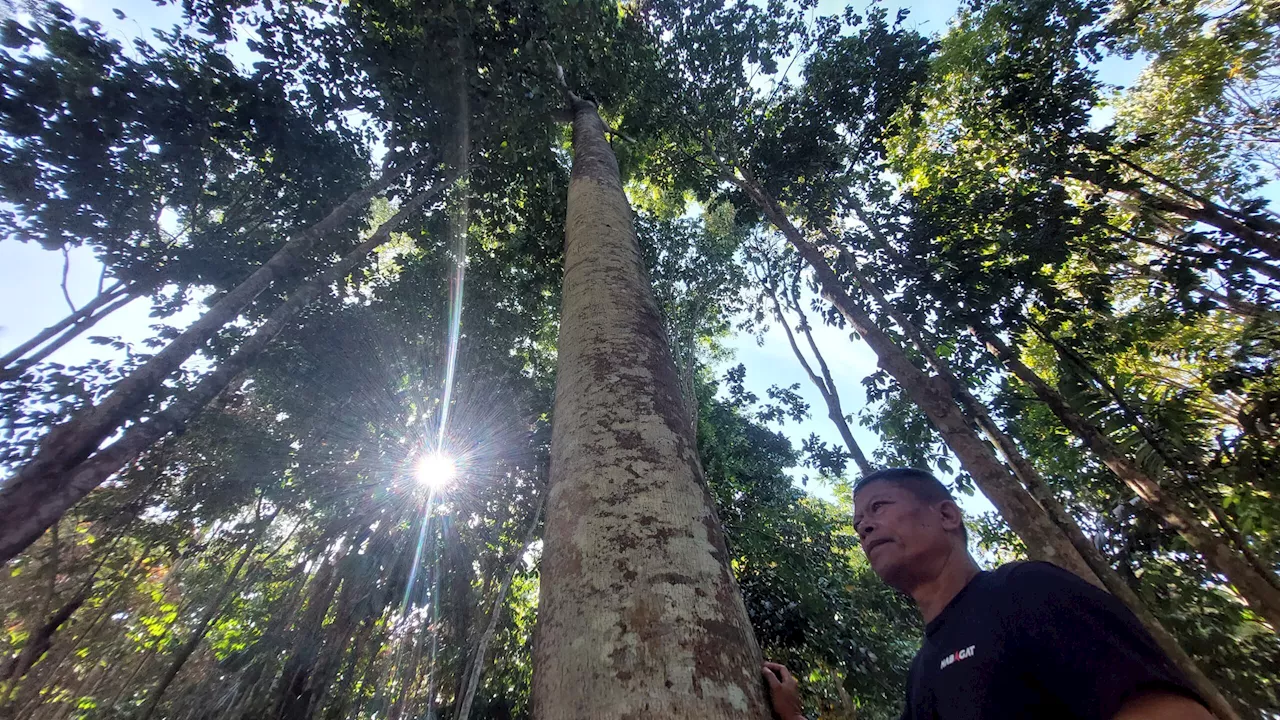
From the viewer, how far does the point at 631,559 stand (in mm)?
968

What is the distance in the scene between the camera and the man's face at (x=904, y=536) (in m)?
1.53

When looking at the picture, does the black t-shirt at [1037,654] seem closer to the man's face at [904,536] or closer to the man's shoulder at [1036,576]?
the man's shoulder at [1036,576]

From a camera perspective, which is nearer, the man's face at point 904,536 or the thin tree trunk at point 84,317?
the man's face at point 904,536

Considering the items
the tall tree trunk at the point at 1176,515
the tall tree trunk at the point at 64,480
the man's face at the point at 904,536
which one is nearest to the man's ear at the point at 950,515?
the man's face at the point at 904,536

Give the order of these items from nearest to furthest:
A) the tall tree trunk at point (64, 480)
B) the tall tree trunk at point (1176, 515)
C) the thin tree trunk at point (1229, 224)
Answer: the tall tree trunk at point (64, 480) < the tall tree trunk at point (1176, 515) < the thin tree trunk at point (1229, 224)

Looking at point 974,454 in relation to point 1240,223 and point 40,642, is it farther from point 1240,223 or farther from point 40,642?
point 40,642

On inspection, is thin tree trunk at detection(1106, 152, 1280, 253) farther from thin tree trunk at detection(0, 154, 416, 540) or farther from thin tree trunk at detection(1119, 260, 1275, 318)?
thin tree trunk at detection(0, 154, 416, 540)

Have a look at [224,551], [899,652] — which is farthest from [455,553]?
[899,652]

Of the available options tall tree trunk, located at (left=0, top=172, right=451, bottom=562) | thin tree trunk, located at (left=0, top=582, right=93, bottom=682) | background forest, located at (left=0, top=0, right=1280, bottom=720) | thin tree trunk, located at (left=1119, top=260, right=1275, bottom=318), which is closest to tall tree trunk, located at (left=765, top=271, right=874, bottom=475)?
background forest, located at (left=0, top=0, right=1280, bottom=720)

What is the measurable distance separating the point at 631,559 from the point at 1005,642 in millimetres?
820

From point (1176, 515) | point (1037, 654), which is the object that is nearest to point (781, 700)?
point (1037, 654)

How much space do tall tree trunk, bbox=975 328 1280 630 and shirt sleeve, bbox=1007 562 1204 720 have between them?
6.04 meters

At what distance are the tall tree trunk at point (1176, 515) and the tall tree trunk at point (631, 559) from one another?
6.49 meters

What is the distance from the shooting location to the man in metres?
0.78
